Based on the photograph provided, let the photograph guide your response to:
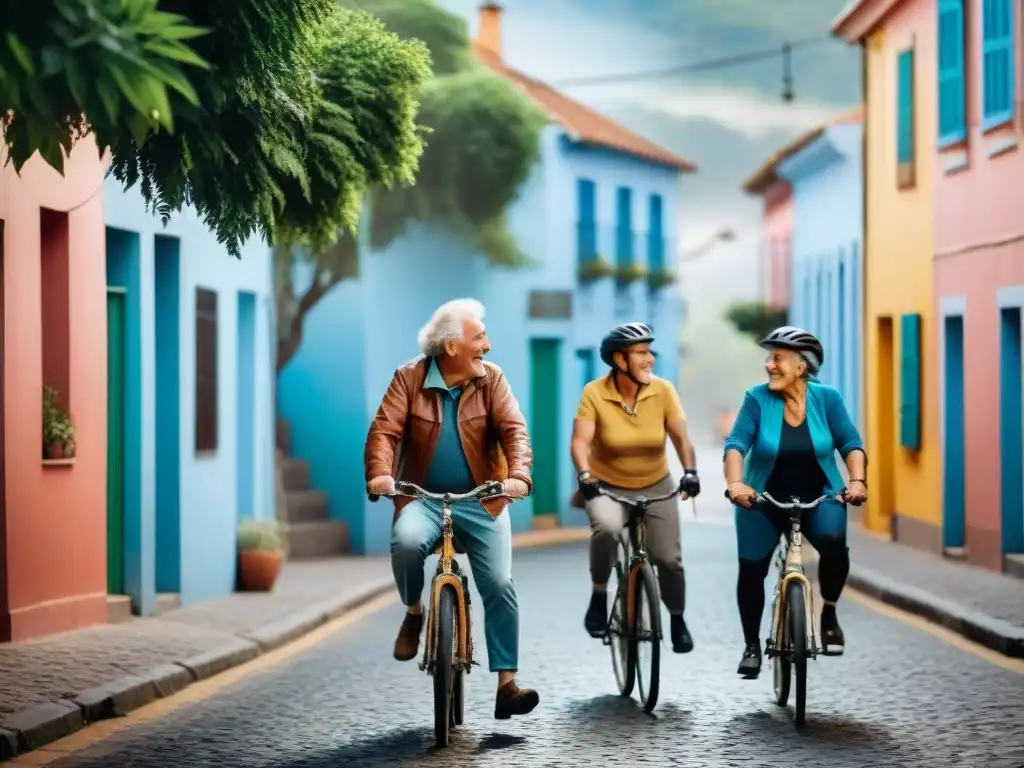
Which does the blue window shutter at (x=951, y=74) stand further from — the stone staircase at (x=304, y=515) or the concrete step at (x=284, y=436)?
the concrete step at (x=284, y=436)

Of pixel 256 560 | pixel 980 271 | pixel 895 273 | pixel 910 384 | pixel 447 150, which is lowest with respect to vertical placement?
pixel 256 560

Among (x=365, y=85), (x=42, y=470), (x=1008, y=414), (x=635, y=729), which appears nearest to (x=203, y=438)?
(x=42, y=470)

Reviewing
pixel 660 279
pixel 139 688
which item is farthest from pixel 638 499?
pixel 660 279

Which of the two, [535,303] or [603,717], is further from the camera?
[535,303]

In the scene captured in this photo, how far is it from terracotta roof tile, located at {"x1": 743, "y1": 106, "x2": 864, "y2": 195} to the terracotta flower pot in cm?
1391

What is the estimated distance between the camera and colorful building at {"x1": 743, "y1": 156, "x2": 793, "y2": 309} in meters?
41.1

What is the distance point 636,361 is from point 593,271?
25.5m

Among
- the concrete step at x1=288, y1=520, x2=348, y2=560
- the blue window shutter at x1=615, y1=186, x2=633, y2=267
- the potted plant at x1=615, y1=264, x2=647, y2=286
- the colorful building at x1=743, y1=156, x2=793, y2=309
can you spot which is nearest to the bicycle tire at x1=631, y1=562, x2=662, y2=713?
the concrete step at x1=288, y1=520, x2=348, y2=560

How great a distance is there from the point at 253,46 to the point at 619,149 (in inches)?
1188

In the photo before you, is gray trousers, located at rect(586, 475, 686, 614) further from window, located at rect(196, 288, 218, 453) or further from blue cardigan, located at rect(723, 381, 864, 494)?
window, located at rect(196, 288, 218, 453)

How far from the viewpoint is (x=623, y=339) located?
11.2 m

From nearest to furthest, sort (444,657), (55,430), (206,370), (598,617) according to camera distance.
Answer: (444,657) < (598,617) < (55,430) < (206,370)

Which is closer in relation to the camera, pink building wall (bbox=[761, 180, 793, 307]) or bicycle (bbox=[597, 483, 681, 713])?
bicycle (bbox=[597, 483, 681, 713])

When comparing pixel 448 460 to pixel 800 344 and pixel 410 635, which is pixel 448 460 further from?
pixel 800 344
